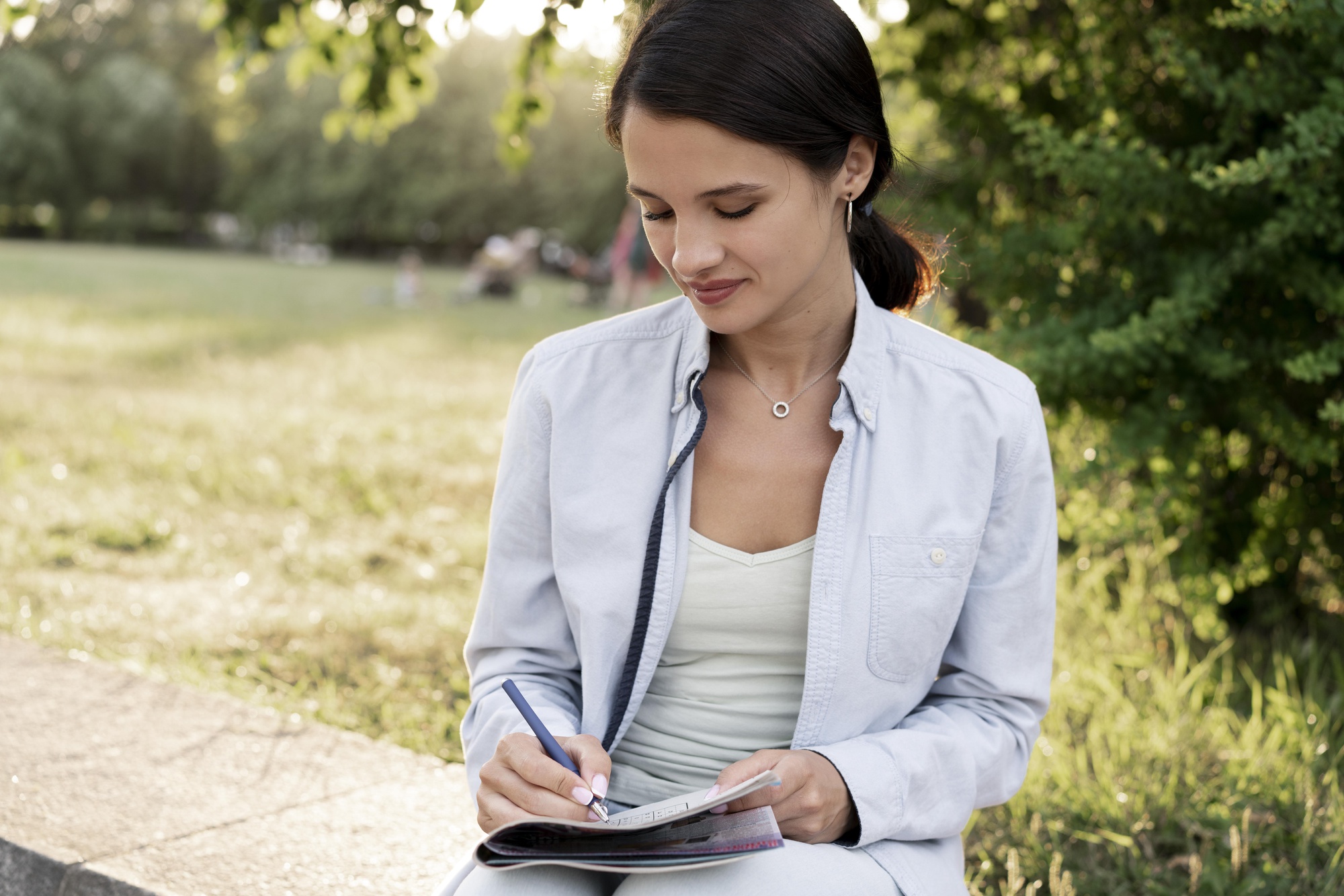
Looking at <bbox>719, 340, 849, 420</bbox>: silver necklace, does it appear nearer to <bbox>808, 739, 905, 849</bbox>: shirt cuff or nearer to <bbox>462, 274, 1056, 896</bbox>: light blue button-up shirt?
<bbox>462, 274, 1056, 896</bbox>: light blue button-up shirt

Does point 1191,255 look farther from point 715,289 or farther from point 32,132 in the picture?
point 32,132

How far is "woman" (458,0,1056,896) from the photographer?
1776mm

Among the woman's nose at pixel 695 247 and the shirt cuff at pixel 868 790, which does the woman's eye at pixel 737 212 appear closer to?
the woman's nose at pixel 695 247

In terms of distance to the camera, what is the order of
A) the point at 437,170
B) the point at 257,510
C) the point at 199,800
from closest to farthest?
the point at 199,800 < the point at 257,510 < the point at 437,170

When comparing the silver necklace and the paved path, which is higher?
the silver necklace

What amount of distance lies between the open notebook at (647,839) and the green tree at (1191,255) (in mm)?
1845

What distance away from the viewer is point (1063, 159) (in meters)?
3.40

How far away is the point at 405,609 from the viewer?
4.52m

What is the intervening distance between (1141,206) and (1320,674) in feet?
5.08

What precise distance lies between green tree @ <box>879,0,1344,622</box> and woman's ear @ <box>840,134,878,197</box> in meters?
1.17

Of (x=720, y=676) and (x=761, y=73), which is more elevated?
(x=761, y=73)

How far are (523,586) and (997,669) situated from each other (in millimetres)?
760

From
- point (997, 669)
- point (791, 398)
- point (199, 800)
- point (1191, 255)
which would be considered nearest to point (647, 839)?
point (997, 669)

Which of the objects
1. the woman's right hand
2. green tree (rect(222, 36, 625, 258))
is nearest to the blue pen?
the woman's right hand
